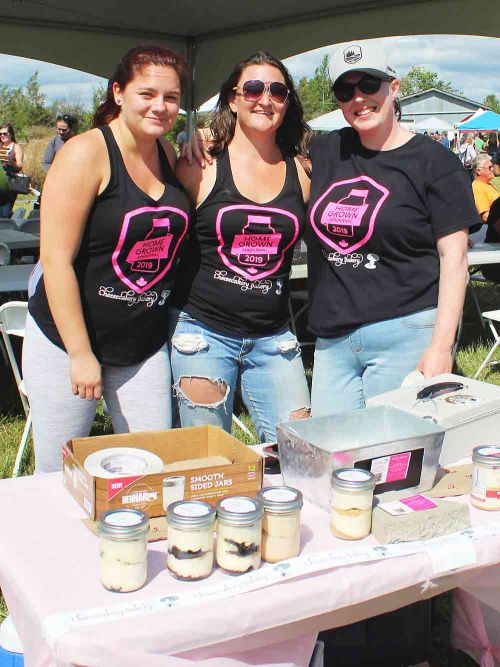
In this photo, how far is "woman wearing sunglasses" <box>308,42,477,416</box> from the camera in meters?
2.11

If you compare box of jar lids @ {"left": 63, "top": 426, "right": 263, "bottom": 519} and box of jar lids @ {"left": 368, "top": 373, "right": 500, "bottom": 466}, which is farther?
box of jar lids @ {"left": 368, "top": 373, "right": 500, "bottom": 466}

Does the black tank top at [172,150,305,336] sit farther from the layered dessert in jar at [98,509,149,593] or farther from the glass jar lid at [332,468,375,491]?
the layered dessert in jar at [98,509,149,593]

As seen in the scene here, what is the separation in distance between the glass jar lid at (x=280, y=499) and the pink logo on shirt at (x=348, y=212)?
3.06 ft

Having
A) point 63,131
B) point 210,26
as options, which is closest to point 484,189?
point 210,26

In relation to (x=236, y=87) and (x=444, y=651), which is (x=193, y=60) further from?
(x=444, y=651)

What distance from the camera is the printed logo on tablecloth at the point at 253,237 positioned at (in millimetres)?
2174

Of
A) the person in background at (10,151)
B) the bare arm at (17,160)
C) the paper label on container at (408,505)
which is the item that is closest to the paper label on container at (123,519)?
the paper label on container at (408,505)

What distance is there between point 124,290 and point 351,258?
25.4 inches

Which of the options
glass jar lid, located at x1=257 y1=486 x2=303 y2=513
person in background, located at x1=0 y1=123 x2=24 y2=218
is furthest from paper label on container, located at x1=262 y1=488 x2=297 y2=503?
person in background, located at x1=0 y1=123 x2=24 y2=218

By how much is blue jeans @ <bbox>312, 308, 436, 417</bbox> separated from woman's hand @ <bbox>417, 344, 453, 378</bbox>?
102 millimetres

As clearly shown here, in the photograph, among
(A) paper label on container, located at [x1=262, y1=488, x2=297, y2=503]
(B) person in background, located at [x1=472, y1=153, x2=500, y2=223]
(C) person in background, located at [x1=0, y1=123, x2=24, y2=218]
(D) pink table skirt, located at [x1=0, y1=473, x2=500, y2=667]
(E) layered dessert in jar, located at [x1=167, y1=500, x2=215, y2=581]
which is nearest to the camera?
(D) pink table skirt, located at [x1=0, y1=473, x2=500, y2=667]

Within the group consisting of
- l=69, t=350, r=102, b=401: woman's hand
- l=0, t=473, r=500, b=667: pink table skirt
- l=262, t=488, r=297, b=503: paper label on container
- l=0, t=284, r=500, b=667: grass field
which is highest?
l=69, t=350, r=102, b=401: woman's hand

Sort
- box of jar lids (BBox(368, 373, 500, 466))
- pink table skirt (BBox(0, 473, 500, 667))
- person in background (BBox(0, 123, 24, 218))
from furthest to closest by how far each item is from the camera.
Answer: person in background (BBox(0, 123, 24, 218))
box of jar lids (BBox(368, 373, 500, 466))
pink table skirt (BBox(0, 473, 500, 667))

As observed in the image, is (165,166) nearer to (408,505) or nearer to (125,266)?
(125,266)
